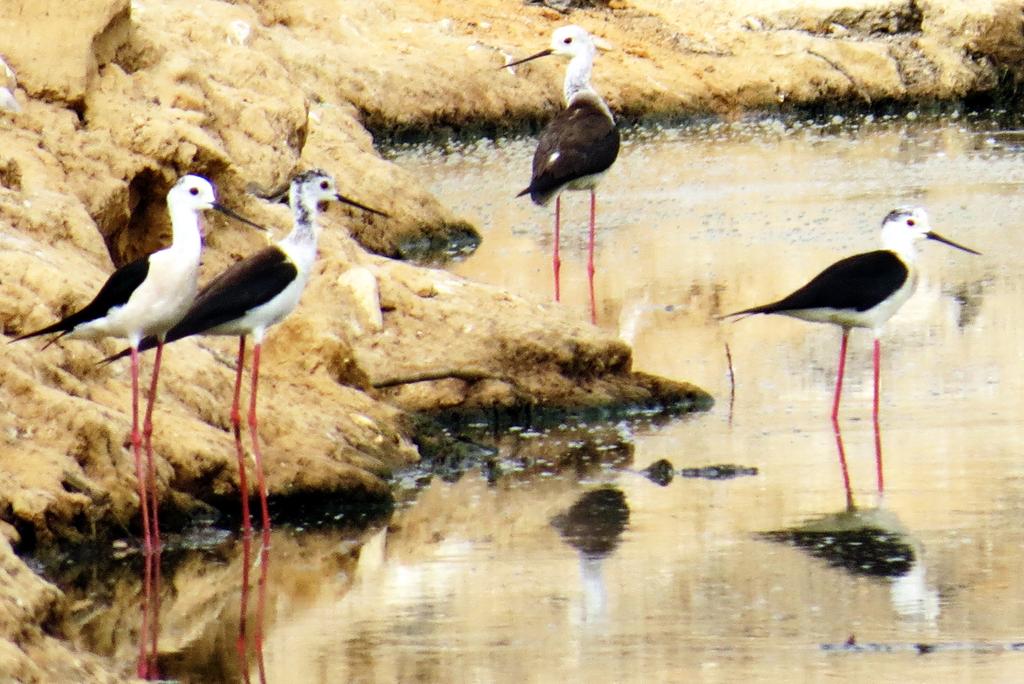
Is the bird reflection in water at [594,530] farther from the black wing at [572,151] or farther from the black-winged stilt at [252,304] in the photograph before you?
the black wing at [572,151]

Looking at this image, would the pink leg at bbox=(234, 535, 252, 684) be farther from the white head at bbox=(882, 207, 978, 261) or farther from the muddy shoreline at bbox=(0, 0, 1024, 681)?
the white head at bbox=(882, 207, 978, 261)

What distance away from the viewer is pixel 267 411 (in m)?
9.41

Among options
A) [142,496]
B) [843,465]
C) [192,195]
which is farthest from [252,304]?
[843,465]

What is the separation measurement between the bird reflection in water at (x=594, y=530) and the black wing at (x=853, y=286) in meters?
1.73

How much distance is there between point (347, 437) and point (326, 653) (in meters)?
2.78

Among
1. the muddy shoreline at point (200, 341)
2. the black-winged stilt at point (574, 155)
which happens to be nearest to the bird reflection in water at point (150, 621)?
the muddy shoreline at point (200, 341)

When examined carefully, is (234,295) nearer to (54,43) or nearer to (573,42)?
(54,43)

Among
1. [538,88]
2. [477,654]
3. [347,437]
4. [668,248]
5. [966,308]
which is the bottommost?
[477,654]

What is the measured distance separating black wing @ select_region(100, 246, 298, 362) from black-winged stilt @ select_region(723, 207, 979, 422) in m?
2.34

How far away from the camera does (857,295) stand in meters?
10.5

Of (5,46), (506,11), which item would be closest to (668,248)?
(5,46)

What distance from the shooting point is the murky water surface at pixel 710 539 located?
660 centimetres

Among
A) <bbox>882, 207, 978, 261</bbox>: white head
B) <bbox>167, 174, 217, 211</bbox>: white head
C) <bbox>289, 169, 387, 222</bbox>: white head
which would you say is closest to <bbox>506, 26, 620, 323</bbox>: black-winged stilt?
<bbox>882, 207, 978, 261</bbox>: white head

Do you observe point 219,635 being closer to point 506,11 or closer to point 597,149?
point 597,149
